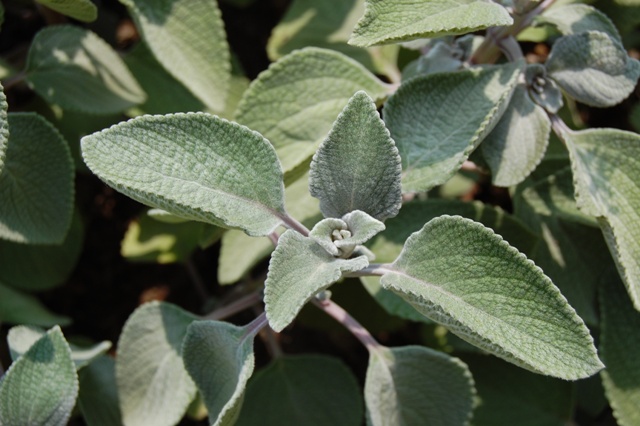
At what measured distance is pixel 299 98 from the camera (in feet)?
3.99

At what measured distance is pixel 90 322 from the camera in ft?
5.60

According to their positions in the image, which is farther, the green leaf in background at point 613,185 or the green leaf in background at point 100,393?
the green leaf in background at point 100,393

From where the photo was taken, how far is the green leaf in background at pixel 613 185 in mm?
1089

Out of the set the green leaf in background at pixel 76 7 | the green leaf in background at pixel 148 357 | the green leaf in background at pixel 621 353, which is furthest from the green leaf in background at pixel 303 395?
the green leaf in background at pixel 76 7

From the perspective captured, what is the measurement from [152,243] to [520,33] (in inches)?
32.1

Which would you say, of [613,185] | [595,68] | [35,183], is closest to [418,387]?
[613,185]

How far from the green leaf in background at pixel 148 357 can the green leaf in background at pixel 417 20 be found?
21.8 inches

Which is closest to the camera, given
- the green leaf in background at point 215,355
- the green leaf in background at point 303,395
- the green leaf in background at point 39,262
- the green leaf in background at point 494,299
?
the green leaf in background at point 494,299

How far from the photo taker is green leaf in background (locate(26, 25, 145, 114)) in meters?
1.32

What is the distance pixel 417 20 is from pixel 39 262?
0.94 m

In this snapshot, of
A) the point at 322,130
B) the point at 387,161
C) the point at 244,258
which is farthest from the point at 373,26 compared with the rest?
the point at 244,258

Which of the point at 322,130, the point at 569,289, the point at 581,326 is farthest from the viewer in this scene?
the point at 569,289

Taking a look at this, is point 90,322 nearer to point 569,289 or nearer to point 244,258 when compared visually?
point 244,258

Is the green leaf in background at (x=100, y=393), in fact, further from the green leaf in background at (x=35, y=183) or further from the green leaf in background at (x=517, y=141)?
the green leaf in background at (x=517, y=141)
